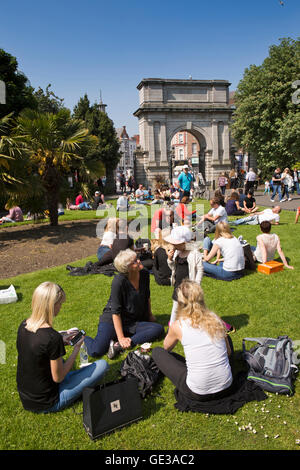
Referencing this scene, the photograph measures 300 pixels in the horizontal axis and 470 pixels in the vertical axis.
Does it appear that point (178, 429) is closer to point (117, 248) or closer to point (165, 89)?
point (117, 248)

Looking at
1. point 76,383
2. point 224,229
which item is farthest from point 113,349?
point 224,229

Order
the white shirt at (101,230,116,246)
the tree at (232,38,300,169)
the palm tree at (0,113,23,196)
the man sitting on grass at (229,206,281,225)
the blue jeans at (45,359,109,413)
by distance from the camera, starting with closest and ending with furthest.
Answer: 1. the blue jeans at (45,359,109,413)
2. the white shirt at (101,230,116,246)
3. the palm tree at (0,113,23,196)
4. the man sitting on grass at (229,206,281,225)
5. the tree at (232,38,300,169)

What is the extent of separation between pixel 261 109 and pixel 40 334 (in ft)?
93.7

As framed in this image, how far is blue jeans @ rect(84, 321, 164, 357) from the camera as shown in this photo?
4320 mm

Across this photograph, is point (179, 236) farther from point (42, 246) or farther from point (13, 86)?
point (13, 86)

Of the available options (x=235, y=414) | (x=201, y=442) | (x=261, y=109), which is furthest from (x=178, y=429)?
(x=261, y=109)

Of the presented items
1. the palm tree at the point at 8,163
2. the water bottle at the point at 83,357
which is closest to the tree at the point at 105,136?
the palm tree at the point at 8,163

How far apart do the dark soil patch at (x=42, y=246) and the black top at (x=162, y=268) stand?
3306 millimetres

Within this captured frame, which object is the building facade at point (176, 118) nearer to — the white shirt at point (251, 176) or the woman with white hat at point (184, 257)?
the white shirt at point (251, 176)

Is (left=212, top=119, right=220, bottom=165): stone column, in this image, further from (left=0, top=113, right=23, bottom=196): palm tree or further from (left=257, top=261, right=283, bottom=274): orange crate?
(left=257, top=261, right=283, bottom=274): orange crate

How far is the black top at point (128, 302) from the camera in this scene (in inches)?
Result: 170

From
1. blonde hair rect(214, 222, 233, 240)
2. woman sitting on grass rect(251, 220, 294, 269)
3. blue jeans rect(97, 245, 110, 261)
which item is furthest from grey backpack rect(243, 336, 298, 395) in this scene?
blue jeans rect(97, 245, 110, 261)

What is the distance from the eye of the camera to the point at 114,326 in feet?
14.5

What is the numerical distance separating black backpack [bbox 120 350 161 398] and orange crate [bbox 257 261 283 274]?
4.01 metres
